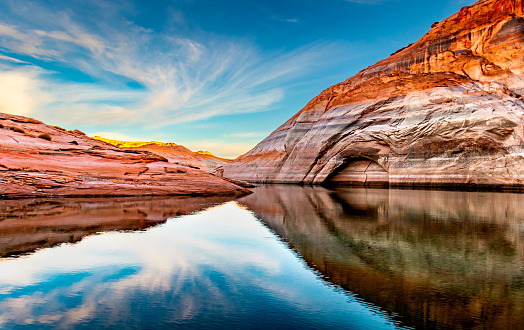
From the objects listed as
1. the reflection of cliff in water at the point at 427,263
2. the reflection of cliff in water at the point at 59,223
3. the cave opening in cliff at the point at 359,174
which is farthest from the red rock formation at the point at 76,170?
the cave opening in cliff at the point at 359,174

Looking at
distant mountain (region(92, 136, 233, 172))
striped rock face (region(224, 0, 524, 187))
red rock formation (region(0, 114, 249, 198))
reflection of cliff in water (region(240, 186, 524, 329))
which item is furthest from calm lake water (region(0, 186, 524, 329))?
distant mountain (region(92, 136, 233, 172))

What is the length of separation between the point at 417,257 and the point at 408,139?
23.3m

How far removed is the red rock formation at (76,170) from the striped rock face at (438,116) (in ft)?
49.6

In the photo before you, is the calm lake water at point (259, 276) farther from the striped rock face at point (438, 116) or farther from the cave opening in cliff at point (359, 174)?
the cave opening in cliff at point (359, 174)

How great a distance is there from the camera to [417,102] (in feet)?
84.8

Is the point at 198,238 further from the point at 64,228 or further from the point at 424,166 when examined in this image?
the point at 424,166

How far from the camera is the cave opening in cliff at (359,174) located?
2817 cm

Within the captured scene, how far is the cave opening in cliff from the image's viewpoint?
1109 inches

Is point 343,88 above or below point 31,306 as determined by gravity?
above

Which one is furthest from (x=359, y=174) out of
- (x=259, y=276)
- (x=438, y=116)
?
(x=259, y=276)

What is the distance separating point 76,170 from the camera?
14.0 metres

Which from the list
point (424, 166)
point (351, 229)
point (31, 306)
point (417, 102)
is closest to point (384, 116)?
point (417, 102)

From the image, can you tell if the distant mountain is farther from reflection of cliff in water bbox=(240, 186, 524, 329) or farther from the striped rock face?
reflection of cliff in water bbox=(240, 186, 524, 329)

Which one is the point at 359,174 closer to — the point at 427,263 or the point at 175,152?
the point at 427,263
